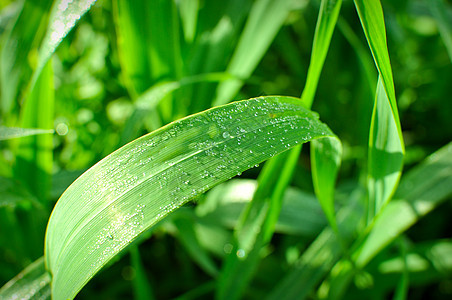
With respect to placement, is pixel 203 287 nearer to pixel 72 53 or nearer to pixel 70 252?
pixel 70 252

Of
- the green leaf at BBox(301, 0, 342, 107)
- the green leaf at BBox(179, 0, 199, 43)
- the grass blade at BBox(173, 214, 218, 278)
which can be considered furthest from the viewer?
the green leaf at BBox(179, 0, 199, 43)

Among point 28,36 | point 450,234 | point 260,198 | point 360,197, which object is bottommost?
point 450,234

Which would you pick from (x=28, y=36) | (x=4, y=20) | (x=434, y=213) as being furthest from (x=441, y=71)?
(x=4, y=20)

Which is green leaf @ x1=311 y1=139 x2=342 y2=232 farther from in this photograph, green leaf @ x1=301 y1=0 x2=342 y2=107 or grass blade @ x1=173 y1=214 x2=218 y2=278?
grass blade @ x1=173 y1=214 x2=218 y2=278

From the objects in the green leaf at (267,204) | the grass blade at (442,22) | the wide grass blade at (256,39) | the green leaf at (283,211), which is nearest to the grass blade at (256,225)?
the green leaf at (267,204)

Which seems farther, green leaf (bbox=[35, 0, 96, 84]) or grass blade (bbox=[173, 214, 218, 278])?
grass blade (bbox=[173, 214, 218, 278])

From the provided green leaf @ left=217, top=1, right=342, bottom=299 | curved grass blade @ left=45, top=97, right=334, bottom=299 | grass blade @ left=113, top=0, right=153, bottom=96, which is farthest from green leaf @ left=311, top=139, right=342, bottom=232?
grass blade @ left=113, top=0, right=153, bottom=96

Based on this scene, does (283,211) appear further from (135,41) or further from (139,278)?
(135,41)
